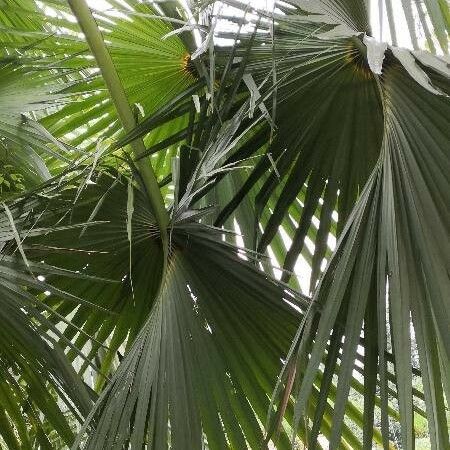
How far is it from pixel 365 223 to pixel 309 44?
1.12 ft

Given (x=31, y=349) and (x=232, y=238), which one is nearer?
(x=31, y=349)

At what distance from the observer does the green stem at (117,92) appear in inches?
37.0

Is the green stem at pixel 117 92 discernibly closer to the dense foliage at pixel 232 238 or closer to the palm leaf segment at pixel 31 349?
the dense foliage at pixel 232 238

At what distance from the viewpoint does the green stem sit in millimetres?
940

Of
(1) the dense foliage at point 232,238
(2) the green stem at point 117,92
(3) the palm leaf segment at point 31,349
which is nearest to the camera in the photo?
(1) the dense foliage at point 232,238

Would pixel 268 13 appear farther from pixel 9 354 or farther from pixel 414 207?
pixel 9 354

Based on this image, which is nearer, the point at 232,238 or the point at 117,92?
the point at 117,92

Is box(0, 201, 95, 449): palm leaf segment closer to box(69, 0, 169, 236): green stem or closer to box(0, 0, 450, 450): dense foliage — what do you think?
box(0, 0, 450, 450): dense foliage

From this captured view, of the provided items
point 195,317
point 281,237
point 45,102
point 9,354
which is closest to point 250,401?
point 195,317

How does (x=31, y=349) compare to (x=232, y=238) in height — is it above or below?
below

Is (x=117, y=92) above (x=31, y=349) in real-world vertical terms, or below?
above

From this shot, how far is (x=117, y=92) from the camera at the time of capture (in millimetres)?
968

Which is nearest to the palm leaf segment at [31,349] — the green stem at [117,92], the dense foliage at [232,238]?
the dense foliage at [232,238]

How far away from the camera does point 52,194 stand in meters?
0.90
